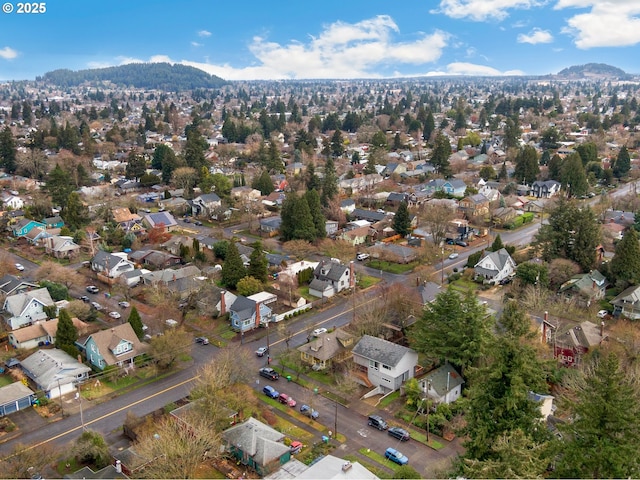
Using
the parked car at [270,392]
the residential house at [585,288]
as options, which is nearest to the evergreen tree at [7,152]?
the parked car at [270,392]

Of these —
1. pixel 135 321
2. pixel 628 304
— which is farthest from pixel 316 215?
pixel 628 304

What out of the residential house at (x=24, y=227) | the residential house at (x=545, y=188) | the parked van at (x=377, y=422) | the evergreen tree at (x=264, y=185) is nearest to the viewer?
the parked van at (x=377, y=422)

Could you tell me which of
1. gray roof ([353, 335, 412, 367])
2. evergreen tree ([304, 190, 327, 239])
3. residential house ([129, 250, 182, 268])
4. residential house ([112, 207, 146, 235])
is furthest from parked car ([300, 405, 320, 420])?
residential house ([112, 207, 146, 235])

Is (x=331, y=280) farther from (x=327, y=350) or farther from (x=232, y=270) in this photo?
(x=327, y=350)

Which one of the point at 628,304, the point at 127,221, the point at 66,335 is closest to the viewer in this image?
the point at 66,335

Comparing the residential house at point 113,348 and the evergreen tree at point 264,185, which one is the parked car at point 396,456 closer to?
the residential house at point 113,348

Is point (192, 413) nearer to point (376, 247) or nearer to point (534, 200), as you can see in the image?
point (376, 247)
